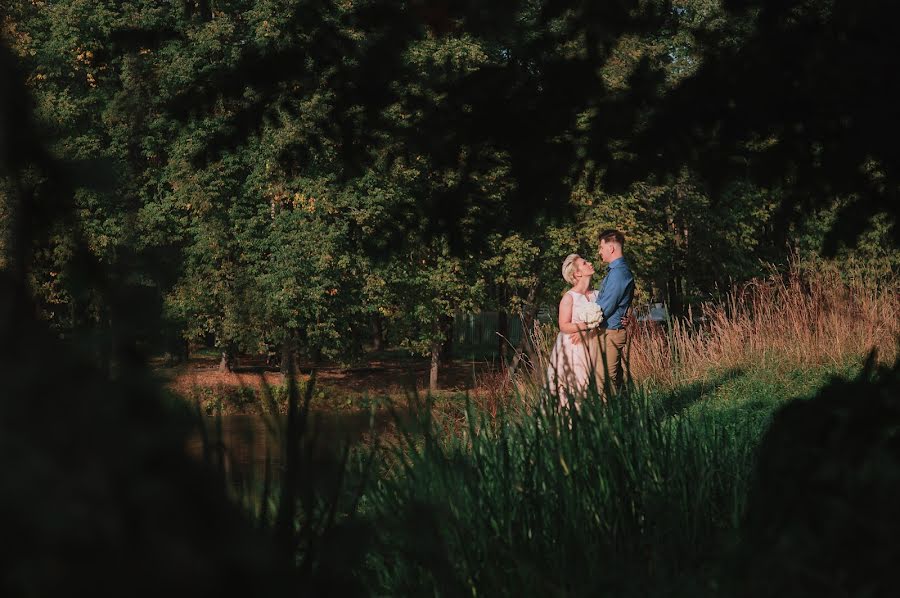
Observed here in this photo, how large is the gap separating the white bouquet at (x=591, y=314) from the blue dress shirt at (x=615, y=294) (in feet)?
0.16

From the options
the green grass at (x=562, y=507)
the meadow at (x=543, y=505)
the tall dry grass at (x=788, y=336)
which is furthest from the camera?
the tall dry grass at (x=788, y=336)

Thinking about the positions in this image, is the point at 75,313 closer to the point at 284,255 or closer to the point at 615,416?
the point at 615,416

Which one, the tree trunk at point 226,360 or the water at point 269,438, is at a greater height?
the water at point 269,438

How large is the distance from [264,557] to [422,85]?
2.36 metres

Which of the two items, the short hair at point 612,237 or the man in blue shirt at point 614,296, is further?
the short hair at point 612,237

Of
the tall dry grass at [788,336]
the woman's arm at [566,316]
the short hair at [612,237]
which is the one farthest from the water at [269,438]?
the tall dry grass at [788,336]

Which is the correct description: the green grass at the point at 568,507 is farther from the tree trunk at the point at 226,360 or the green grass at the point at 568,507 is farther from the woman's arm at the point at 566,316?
the tree trunk at the point at 226,360

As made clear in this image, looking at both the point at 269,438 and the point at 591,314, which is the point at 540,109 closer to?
the point at 269,438

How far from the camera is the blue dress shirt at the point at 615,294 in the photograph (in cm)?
997

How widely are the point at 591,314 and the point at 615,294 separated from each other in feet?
1.00

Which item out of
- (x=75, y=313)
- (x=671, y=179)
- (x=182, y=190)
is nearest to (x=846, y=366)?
(x=671, y=179)

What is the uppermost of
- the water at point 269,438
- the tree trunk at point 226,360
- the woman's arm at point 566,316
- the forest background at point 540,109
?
the forest background at point 540,109

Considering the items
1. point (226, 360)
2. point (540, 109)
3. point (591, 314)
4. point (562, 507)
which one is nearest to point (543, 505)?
point (562, 507)

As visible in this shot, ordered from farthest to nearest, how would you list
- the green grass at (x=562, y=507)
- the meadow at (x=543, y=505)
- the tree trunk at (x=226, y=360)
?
the tree trunk at (x=226, y=360)
the green grass at (x=562, y=507)
the meadow at (x=543, y=505)
